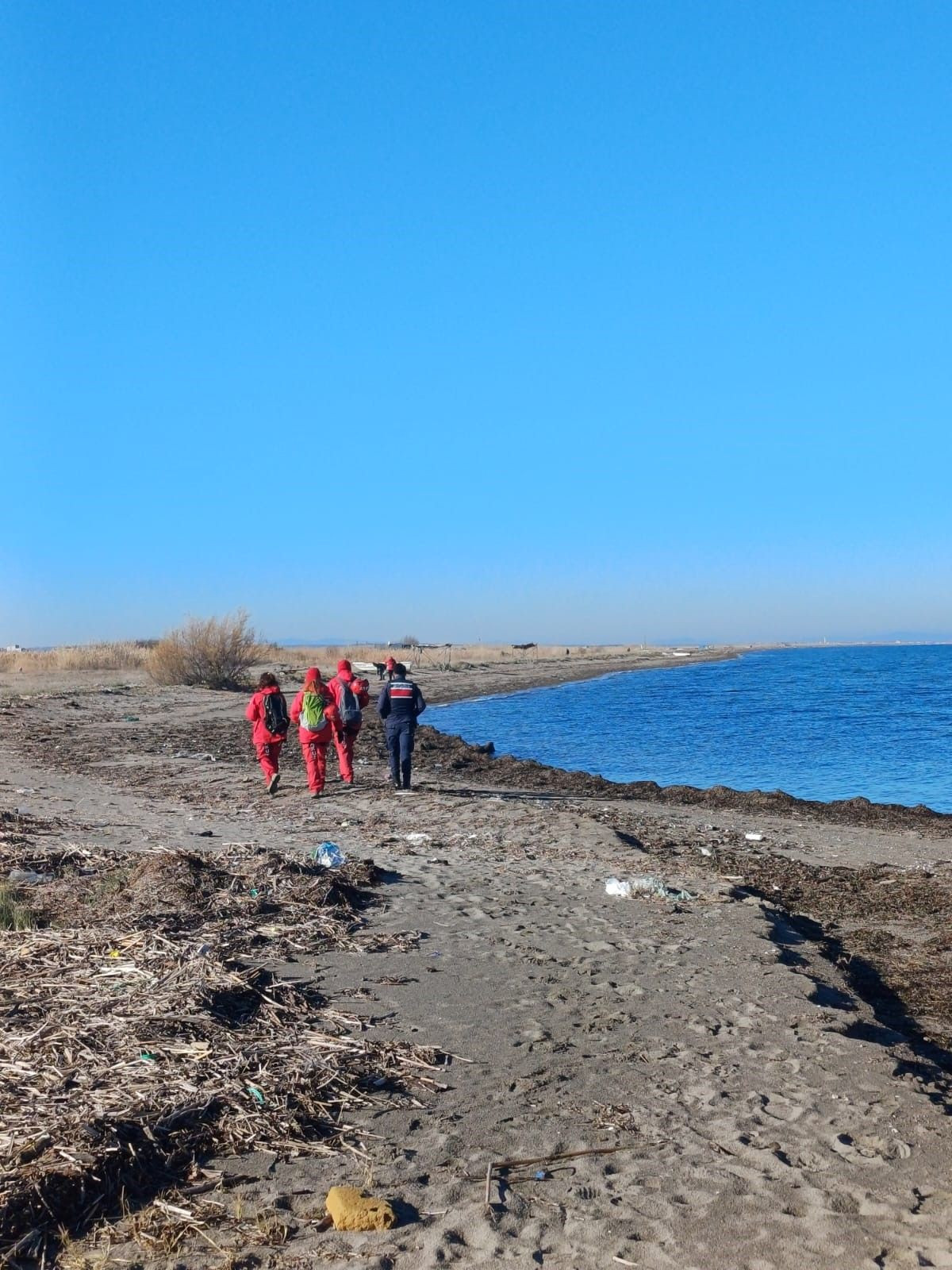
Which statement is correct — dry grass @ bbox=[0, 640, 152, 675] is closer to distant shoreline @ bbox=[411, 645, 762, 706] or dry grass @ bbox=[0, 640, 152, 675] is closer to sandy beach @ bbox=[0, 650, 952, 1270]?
distant shoreline @ bbox=[411, 645, 762, 706]

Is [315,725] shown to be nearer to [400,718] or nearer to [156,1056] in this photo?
[400,718]

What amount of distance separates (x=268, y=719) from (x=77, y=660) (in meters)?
33.6

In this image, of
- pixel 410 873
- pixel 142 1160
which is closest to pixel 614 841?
pixel 410 873

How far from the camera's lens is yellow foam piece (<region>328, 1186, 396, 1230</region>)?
3.92 meters

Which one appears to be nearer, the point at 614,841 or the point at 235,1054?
the point at 235,1054

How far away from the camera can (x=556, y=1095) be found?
5168mm

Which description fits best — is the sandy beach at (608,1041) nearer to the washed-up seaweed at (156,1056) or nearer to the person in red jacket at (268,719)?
the washed-up seaweed at (156,1056)

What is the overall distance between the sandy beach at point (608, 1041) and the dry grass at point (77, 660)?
105ft

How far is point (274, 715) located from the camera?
15.1 m

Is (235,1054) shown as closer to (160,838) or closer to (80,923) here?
(80,923)

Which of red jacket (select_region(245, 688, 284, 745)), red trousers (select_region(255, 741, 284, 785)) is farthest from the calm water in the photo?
red jacket (select_region(245, 688, 284, 745))

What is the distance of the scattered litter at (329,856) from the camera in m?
10.3

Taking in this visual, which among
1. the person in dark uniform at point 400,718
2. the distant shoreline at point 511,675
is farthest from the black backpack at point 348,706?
the distant shoreline at point 511,675

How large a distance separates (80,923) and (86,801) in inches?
301
